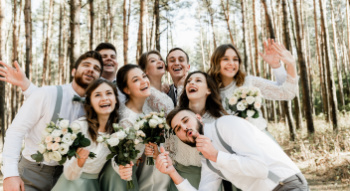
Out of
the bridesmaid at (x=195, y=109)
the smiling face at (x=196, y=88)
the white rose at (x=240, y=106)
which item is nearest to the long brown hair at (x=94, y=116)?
the bridesmaid at (x=195, y=109)

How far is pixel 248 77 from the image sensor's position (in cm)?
362

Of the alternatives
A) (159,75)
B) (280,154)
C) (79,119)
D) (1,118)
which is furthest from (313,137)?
(1,118)

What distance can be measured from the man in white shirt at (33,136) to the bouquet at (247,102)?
1774mm

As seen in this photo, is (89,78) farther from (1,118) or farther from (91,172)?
(1,118)

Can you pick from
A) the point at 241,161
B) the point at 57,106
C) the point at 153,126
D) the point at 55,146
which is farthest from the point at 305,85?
the point at 55,146

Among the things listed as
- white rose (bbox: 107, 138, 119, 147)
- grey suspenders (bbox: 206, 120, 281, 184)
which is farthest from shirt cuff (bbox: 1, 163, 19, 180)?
grey suspenders (bbox: 206, 120, 281, 184)

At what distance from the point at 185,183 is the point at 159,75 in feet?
6.53

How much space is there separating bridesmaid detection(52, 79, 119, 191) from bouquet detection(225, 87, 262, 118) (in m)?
1.36

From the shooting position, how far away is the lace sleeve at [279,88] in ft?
11.2

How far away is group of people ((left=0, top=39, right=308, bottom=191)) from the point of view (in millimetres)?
2193

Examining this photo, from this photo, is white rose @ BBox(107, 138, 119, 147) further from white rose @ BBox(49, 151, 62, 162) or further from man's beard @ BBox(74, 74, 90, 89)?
man's beard @ BBox(74, 74, 90, 89)

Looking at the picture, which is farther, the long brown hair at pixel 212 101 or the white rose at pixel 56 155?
the long brown hair at pixel 212 101

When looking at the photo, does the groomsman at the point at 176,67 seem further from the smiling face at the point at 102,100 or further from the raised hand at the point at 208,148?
the raised hand at the point at 208,148

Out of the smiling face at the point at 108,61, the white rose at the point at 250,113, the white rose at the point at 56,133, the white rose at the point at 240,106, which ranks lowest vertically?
the white rose at the point at 56,133
